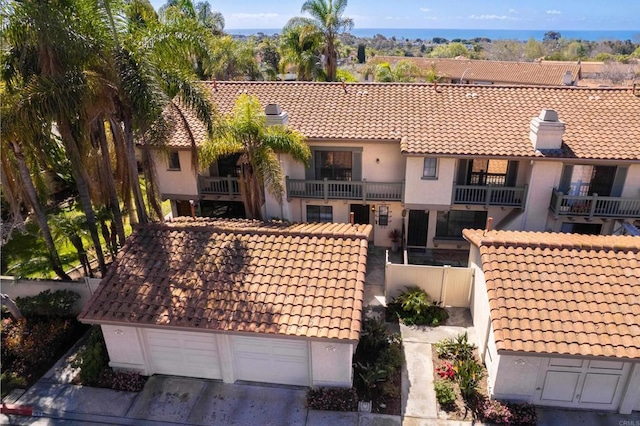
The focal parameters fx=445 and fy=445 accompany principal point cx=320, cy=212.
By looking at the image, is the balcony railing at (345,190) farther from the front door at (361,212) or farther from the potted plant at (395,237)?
the potted plant at (395,237)

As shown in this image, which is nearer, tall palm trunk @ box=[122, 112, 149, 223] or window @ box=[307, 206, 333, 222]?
tall palm trunk @ box=[122, 112, 149, 223]

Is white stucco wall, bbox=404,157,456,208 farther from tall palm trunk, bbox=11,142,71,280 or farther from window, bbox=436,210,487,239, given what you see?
tall palm trunk, bbox=11,142,71,280

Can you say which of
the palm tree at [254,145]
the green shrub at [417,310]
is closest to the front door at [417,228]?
the green shrub at [417,310]

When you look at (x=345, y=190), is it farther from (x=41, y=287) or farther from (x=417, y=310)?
(x=41, y=287)

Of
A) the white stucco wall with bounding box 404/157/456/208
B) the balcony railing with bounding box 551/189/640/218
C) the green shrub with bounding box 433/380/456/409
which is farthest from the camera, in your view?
the white stucco wall with bounding box 404/157/456/208

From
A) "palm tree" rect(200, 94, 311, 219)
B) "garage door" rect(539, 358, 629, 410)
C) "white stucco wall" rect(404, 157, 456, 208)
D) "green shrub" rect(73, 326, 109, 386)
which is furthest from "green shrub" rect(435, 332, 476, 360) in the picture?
"green shrub" rect(73, 326, 109, 386)

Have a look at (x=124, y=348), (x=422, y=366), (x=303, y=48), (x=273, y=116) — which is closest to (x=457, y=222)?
(x=422, y=366)

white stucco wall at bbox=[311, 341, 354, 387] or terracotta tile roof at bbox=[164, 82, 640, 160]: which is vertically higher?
terracotta tile roof at bbox=[164, 82, 640, 160]
